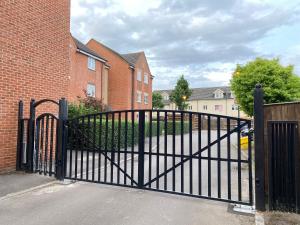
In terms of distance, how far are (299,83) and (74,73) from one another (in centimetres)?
1737

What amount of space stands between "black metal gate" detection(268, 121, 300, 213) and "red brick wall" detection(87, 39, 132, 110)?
86.1 ft

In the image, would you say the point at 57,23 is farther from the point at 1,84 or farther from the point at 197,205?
the point at 197,205

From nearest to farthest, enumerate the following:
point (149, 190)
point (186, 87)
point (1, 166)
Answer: point (149, 190)
point (1, 166)
point (186, 87)

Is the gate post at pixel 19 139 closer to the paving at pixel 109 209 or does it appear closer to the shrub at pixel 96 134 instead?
the shrub at pixel 96 134

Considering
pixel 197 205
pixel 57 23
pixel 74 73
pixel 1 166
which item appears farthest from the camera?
pixel 74 73

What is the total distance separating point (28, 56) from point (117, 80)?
2300cm

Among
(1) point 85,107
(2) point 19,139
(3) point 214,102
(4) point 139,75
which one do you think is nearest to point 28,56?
(2) point 19,139

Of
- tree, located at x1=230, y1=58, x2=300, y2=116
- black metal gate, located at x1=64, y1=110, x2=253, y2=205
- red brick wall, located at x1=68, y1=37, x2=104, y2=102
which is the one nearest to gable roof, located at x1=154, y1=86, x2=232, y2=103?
red brick wall, located at x1=68, y1=37, x2=104, y2=102

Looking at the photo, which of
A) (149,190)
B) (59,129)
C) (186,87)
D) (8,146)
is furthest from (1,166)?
(186,87)

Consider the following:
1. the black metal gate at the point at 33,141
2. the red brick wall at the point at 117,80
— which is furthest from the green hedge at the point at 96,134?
the red brick wall at the point at 117,80

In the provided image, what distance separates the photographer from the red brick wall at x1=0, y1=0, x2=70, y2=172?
7375mm

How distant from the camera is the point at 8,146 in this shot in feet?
24.7

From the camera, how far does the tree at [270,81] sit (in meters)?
13.7

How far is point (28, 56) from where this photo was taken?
26.4ft
